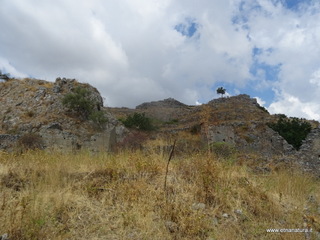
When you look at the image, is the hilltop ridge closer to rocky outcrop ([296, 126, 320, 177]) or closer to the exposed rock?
rocky outcrop ([296, 126, 320, 177])

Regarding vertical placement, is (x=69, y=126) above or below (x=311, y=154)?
above

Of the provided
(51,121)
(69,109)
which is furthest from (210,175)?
(69,109)

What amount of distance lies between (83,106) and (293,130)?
609 inches

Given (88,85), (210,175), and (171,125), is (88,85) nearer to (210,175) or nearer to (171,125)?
(171,125)

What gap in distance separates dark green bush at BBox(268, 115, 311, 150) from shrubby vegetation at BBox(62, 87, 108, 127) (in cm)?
1314

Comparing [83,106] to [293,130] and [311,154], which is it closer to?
[311,154]

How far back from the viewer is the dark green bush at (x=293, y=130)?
742 inches

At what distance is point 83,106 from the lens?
18875 millimetres

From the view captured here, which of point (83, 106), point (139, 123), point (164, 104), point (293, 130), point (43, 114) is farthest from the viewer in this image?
point (164, 104)

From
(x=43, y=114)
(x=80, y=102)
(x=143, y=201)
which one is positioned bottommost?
(x=143, y=201)

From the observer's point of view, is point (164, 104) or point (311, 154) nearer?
point (311, 154)

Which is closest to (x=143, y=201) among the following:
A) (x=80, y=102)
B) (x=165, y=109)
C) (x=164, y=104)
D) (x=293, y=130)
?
(x=80, y=102)

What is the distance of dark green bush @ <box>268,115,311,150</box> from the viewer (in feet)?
61.8

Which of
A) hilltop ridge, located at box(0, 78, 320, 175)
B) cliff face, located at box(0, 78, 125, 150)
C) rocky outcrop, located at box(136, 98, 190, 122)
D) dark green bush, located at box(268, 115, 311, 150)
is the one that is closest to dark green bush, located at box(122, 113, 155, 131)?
hilltop ridge, located at box(0, 78, 320, 175)
